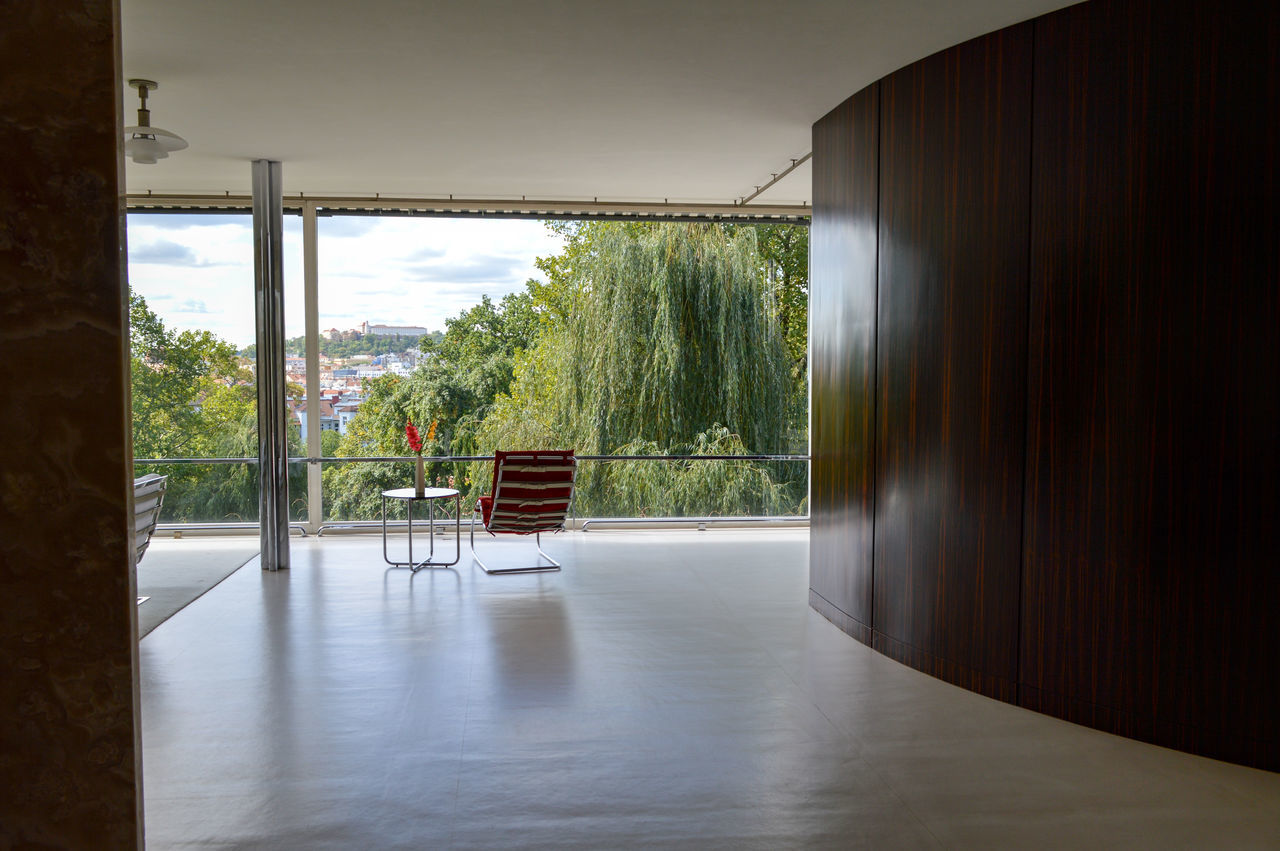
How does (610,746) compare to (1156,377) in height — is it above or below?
below

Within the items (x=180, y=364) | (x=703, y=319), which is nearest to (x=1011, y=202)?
(x=703, y=319)

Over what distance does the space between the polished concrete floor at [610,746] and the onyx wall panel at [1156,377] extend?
273 millimetres

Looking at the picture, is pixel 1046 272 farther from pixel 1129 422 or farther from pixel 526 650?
pixel 526 650

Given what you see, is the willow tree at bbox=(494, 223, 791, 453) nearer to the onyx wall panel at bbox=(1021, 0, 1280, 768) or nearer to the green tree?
the green tree

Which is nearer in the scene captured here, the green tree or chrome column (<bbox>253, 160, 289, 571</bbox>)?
chrome column (<bbox>253, 160, 289, 571</bbox>)

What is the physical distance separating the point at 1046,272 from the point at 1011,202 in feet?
1.12

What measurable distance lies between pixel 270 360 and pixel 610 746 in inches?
161

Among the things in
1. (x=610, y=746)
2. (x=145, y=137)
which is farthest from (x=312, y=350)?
(x=610, y=746)

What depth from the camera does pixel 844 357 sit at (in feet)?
15.6

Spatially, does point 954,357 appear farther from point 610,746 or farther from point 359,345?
point 359,345

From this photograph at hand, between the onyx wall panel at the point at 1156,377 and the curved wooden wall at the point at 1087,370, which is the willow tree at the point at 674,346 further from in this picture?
the onyx wall panel at the point at 1156,377

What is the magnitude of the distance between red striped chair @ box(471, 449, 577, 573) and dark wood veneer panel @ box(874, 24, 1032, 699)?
2486mm

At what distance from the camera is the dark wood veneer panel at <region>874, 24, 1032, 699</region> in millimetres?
3646

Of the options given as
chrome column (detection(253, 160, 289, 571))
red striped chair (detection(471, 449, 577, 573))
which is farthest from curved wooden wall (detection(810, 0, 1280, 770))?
chrome column (detection(253, 160, 289, 571))
